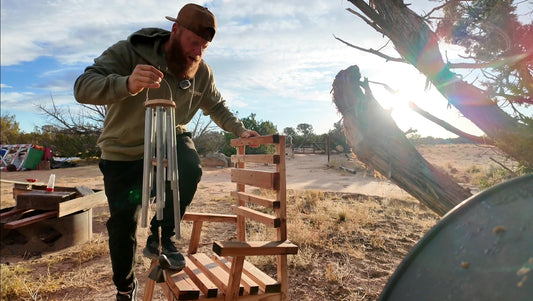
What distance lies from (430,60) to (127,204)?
276 centimetres

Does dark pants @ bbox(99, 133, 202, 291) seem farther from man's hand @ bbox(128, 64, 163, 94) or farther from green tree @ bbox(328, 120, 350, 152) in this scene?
green tree @ bbox(328, 120, 350, 152)

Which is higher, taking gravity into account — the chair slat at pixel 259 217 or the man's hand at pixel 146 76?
the man's hand at pixel 146 76

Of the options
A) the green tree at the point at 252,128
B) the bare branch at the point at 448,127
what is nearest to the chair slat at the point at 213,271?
the bare branch at the point at 448,127

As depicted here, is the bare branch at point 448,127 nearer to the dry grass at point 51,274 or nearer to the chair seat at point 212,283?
the chair seat at point 212,283

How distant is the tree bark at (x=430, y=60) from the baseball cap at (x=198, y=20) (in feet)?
5.80

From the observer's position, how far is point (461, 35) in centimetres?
368

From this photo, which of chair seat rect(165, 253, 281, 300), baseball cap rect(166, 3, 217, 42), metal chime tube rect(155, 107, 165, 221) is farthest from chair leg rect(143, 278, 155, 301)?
baseball cap rect(166, 3, 217, 42)

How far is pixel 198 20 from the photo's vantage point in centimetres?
221

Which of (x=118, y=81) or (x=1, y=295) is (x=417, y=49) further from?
(x=1, y=295)

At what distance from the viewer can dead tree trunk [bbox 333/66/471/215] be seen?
2.77 metres

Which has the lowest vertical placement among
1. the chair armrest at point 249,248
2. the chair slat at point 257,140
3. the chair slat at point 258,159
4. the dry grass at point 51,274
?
the dry grass at point 51,274

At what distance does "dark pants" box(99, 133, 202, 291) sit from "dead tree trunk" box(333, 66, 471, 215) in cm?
130

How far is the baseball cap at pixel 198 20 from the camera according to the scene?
222 cm

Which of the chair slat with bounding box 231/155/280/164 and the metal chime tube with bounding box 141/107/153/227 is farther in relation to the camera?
the chair slat with bounding box 231/155/280/164
